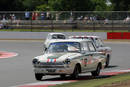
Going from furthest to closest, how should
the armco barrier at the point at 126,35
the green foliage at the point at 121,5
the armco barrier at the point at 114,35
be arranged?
the green foliage at the point at 121,5, the armco barrier at the point at 114,35, the armco barrier at the point at 126,35

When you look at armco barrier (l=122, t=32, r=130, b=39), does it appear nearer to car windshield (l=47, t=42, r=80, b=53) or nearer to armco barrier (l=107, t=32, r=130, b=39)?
armco barrier (l=107, t=32, r=130, b=39)

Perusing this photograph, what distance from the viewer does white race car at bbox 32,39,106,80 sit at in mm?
15156

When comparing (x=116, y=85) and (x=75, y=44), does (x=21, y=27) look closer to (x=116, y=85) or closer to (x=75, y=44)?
(x=75, y=44)

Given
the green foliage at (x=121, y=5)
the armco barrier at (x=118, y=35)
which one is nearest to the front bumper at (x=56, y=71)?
the armco barrier at (x=118, y=35)

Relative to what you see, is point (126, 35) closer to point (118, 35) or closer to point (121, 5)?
point (118, 35)

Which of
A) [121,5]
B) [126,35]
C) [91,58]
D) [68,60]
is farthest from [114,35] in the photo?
[121,5]

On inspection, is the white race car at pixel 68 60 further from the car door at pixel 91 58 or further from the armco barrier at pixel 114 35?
the armco barrier at pixel 114 35

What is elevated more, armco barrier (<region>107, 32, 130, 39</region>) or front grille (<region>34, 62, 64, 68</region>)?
front grille (<region>34, 62, 64, 68</region>)

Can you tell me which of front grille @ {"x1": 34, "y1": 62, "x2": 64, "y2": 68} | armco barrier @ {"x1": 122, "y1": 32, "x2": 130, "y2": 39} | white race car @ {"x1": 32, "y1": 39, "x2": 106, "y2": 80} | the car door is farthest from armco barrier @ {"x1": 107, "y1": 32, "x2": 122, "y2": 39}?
front grille @ {"x1": 34, "y1": 62, "x2": 64, "y2": 68}

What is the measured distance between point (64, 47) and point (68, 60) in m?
1.19

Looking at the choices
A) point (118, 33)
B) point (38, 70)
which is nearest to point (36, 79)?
point (38, 70)

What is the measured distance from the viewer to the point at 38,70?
15.4m

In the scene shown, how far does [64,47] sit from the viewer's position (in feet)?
53.3

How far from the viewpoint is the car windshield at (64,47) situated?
636 inches
